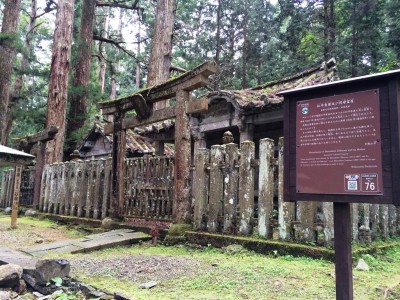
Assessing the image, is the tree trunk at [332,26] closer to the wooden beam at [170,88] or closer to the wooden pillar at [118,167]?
the wooden beam at [170,88]

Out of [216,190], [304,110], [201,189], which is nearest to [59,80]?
[201,189]

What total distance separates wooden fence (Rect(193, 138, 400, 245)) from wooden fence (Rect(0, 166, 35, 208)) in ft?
29.5

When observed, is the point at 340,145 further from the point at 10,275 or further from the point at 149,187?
Result: the point at 149,187

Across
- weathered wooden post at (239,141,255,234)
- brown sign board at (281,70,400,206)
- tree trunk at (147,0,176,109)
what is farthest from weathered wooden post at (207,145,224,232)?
tree trunk at (147,0,176,109)

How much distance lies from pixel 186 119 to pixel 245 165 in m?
1.68

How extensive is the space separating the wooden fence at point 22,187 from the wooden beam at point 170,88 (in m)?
6.07

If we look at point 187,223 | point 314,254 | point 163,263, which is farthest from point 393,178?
point 187,223

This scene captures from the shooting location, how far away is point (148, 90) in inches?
304

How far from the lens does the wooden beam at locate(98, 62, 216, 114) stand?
21.1 feet

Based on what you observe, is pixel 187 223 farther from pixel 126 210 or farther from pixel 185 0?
pixel 185 0

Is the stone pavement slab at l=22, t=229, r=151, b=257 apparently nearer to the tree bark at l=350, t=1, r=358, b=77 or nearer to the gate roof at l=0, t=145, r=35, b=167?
the gate roof at l=0, t=145, r=35, b=167

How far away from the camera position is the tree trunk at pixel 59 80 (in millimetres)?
12977

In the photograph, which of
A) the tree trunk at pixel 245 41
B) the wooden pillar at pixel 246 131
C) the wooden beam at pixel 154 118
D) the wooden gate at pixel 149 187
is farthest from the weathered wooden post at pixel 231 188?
the tree trunk at pixel 245 41

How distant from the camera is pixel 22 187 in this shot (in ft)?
44.3
